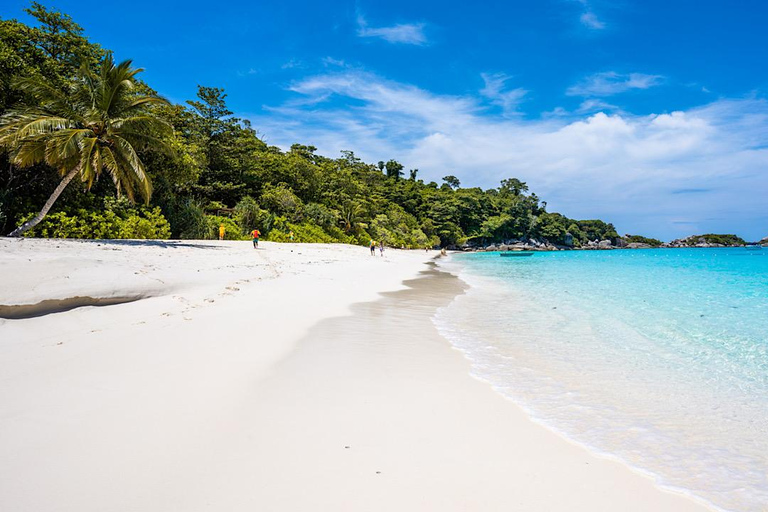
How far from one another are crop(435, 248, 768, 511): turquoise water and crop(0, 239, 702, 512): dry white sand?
419 mm

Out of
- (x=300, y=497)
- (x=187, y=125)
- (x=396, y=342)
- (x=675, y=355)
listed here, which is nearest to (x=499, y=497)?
(x=300, y=497)

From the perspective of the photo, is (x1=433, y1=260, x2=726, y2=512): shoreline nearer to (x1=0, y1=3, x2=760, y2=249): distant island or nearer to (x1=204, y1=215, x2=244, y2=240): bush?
(x1=0, y1=3, x2=760, y2=249): distant island

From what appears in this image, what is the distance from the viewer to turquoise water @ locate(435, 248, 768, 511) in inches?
113

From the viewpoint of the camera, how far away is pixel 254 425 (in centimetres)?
301

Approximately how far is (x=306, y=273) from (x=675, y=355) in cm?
1118

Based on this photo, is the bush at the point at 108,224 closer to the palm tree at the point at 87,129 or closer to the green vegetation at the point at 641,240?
the palm tree at the point at 87,129

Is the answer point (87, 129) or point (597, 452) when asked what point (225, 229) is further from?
point (597, 452)

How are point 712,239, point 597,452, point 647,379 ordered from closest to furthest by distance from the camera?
point 597,452 < point 647,379 < point 712,239

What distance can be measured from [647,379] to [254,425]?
4.75m

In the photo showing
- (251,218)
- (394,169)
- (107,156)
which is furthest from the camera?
(394,169)

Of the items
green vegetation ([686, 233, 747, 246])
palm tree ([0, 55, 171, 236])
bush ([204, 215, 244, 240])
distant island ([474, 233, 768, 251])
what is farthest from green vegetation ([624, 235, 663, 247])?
palm tree ([0, 55, 171, 236])

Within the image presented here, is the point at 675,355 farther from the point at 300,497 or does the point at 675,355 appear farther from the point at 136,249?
the point at 136,249

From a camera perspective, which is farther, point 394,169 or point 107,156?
point 394,169

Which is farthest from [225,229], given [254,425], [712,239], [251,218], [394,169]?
[712,239]
